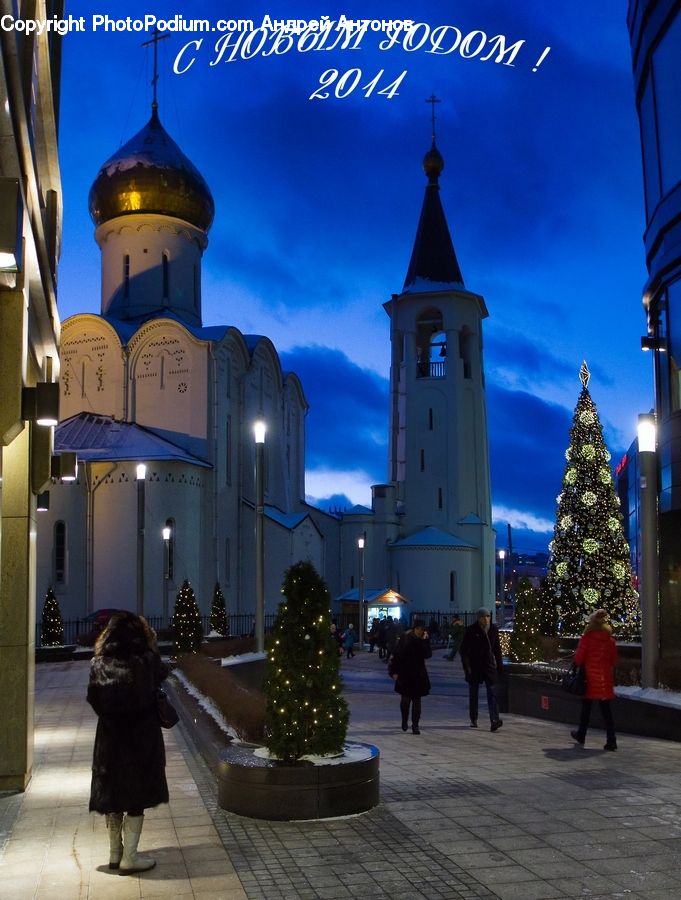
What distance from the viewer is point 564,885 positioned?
6035mm

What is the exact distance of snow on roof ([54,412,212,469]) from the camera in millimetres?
39156

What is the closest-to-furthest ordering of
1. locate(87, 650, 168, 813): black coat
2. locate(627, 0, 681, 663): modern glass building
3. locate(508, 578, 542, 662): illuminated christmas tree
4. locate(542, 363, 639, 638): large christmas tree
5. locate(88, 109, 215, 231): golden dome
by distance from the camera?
1. locate(87, 650, 168, 813): black coat
2. locate(508, 578, 542, 662): illuminated christmas tree
3. locate(627, 0, 681, 663): modern glass building
4. locate(542, 363, 639, 638): large christmas tree
5. locate(88, 109, 215, 231): golden dome

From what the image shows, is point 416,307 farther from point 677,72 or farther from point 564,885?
point 564,885

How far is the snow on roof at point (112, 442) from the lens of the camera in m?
39.2

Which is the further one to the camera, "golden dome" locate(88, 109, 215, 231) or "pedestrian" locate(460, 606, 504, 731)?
"golden dome" locate(88, 109, 215, 231)

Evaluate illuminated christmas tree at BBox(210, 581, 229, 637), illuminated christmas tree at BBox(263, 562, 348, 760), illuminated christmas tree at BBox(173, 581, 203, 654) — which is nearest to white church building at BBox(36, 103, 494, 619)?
illuminated christmas tree at BBox(173, 581, 203, 654)

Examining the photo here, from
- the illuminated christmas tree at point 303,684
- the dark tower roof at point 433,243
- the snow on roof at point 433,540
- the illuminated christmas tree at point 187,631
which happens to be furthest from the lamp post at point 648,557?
the dark tower roof at point 433,243

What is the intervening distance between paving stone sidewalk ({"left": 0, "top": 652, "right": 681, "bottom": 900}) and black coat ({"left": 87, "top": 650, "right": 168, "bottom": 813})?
19.3 inches

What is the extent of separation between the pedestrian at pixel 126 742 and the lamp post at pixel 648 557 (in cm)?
873

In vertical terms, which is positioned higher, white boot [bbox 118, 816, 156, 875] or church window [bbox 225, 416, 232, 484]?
church window [bbox 225, 416, 232, 484]

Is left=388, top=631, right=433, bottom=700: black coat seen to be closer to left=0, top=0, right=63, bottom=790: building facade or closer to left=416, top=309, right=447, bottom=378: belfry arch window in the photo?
left=0, top=0, right=63, bottom=790: building facade

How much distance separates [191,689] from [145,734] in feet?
32.3

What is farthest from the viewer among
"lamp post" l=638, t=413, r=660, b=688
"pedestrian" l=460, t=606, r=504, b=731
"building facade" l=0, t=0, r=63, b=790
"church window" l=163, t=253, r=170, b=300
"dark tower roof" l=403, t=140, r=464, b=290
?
"dark tower roof" l=403, t=140, r=464, b=290

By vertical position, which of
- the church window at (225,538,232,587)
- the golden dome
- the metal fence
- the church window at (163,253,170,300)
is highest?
the golden dome
